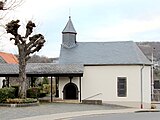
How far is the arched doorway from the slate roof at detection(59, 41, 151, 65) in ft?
8.66

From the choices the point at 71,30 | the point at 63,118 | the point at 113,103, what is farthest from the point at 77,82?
the point at 63,118

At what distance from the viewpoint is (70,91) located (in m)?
39.8

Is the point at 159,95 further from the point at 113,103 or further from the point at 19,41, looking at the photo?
the point at 19,41

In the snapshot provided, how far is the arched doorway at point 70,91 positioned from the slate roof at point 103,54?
8.66 feet

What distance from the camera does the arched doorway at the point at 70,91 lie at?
39.3 metres

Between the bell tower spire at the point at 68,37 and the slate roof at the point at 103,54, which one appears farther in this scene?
the bell tower spire at the point at 68,37

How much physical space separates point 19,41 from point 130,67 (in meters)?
12.3

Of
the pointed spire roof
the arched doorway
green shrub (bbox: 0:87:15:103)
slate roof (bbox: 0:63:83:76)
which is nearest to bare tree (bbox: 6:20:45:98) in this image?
green shrub (bbox: 0:87:15:103)

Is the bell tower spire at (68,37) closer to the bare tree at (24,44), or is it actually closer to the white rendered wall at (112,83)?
the white rendered wall at (112,83)

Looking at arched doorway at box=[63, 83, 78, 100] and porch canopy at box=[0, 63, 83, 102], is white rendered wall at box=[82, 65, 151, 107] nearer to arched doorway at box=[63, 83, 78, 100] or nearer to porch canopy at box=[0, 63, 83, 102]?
arched doorway at box=[63, 83, 78, 100]

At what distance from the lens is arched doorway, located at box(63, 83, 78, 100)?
129 ft

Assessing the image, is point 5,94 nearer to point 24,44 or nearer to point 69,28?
point 24,44

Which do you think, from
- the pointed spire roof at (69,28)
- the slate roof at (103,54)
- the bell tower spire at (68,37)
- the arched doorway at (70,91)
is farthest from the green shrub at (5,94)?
the pointed spire roof at (69,28)

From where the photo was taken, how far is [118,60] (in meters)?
39.6
